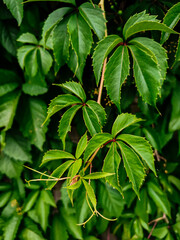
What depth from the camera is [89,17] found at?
0.62 meters

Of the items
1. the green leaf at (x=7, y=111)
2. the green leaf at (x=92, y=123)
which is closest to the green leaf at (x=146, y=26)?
the green leaf at (x=92, y=123)

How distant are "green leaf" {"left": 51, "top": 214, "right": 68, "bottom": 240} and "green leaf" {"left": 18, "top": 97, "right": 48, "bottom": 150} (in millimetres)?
484

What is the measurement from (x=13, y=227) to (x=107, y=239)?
0.58 meters

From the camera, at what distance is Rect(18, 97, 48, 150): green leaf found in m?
0.95

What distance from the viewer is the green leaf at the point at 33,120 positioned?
0.95 m

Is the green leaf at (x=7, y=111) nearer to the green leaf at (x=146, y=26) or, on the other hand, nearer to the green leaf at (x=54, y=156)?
the green leaf at (x=54, y=156)

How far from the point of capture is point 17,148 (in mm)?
1034

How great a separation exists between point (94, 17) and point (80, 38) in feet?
0.26

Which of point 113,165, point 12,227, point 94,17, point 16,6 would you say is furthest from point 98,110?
point 12,227

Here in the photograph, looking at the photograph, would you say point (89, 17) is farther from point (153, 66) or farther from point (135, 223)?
point (135, 223)

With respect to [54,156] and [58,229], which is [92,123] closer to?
[54,156]

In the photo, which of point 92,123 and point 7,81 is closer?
point 92,123

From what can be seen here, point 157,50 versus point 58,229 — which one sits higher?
point 157,50

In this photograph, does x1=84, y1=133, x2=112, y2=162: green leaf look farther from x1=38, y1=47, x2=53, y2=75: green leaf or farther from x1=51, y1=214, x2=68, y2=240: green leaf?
x1=51, y1=214, x2=68, y2=240: green leaf
